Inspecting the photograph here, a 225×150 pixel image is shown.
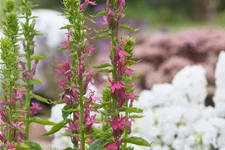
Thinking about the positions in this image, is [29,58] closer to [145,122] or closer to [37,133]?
[145,122]

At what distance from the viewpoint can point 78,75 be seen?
154 centimetres

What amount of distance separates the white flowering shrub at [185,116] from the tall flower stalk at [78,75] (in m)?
1.09

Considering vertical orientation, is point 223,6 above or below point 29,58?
above

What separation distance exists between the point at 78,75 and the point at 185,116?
4.37 ft

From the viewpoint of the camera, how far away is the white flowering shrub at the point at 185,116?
2.62 m

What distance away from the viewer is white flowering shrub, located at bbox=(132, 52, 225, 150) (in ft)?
8.61

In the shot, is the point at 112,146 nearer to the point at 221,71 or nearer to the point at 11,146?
the point at 11,146

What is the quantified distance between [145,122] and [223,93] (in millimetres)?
413

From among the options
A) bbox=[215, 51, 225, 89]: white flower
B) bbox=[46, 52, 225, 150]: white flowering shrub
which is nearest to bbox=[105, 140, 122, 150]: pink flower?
bbox=[46, 52, 225, 150]: white flowering shrub

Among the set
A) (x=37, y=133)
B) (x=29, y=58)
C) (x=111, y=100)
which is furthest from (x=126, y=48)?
(x=37, y=133)

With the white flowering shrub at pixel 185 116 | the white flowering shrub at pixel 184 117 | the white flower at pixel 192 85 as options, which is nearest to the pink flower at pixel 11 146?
the white flowering shrub at pixel 184 117

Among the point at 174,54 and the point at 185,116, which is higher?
the point at 174,54

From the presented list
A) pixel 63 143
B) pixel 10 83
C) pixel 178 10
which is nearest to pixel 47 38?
pixel 63 143

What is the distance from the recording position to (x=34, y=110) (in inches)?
74.4
